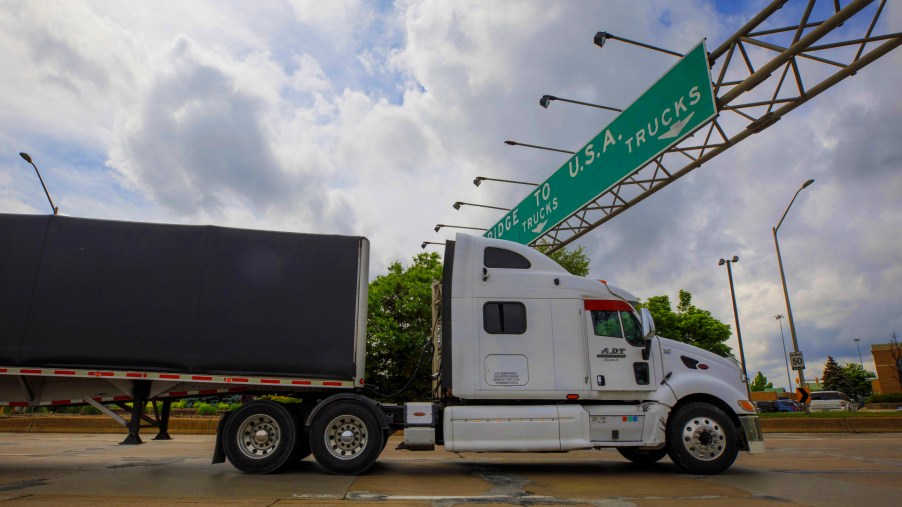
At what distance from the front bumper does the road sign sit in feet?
13.5

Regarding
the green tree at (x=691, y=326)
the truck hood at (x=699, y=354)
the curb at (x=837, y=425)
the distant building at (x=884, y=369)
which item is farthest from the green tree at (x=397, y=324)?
the distant building at (x=884, y=369)

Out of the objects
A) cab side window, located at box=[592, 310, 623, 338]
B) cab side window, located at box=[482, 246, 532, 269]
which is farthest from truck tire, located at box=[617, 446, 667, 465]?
cab side window, located at box=[482, 246, 532, 269]

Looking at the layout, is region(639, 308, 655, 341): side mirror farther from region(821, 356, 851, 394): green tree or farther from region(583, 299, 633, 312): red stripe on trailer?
region(821, 356, 851, 394): green tree

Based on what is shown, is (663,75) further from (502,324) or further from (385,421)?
(385,421)

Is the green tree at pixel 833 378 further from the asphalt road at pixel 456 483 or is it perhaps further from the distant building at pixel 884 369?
the asphalt road at pixel 456 483

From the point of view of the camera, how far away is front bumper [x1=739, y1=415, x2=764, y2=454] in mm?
8367

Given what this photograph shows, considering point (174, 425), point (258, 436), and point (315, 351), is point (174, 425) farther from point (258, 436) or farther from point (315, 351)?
point (315, 351)

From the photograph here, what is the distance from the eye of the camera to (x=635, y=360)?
8.66 m

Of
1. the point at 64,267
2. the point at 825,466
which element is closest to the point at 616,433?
the point at 825,466

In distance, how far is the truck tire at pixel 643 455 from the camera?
32.3 feet

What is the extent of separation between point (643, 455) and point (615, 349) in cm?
272

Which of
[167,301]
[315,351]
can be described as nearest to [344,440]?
[315,351]

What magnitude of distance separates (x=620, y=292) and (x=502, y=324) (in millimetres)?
2045

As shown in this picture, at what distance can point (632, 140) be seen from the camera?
8.89 m
